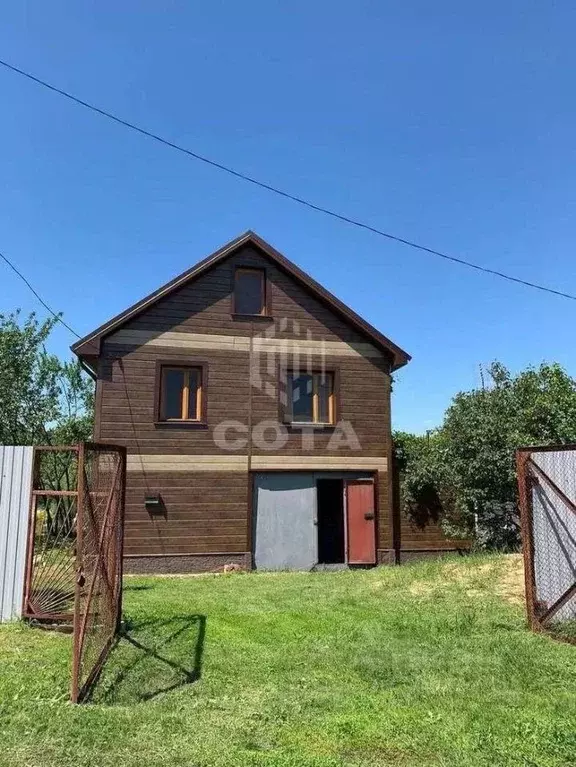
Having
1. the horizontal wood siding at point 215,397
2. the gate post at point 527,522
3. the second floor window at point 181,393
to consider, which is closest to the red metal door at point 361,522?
the horizontal wood siding at point 215,397

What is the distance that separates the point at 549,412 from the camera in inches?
553

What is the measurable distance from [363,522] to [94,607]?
9718 mm

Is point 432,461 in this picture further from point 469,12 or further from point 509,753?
point 509,753

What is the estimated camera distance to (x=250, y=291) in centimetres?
1522

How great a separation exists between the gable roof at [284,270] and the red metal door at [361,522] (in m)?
3.39

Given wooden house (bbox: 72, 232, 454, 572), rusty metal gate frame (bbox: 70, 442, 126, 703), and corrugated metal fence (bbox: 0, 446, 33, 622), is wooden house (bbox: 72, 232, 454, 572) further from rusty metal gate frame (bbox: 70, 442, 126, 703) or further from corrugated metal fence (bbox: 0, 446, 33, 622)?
rusty metal gate frame (bbox: 70, 442, 126, 703)

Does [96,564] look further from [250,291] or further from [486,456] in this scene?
[486,456]

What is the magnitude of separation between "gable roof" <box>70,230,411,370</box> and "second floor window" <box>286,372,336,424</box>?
1628 mm

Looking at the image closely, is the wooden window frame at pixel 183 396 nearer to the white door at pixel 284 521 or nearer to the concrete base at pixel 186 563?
the white door at pixel 284 521

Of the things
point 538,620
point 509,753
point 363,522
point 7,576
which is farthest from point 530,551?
point 363,522

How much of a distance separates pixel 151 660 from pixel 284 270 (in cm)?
1115

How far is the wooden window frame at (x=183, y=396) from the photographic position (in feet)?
45.5

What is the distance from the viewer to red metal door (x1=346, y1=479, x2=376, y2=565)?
14516 millimetres

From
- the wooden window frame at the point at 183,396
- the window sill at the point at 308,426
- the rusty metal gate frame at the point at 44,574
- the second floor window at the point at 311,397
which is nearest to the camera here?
the rusty metal gate frame at the point at 44,574
